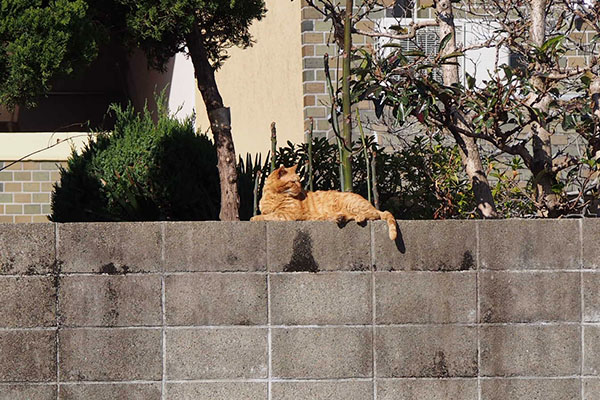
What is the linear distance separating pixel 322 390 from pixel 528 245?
4.43 feet

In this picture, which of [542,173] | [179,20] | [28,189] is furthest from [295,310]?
[28,189]

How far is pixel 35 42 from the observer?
539cm

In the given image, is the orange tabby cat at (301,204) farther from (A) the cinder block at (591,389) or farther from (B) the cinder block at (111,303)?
(A) the cinder block at (591,389)

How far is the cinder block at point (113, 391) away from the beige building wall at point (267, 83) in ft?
18.2

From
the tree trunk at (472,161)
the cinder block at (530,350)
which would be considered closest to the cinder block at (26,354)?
the cinder block at (530,350)

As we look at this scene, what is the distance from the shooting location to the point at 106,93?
17.6m

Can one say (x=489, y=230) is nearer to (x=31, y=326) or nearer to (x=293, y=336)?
(x=293, y=336)

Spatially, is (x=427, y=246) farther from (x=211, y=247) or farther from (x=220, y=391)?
(x=220, y=391)

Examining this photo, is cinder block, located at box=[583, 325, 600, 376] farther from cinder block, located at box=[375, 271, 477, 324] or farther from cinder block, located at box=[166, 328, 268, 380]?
cinder block, located at box=[166, 328, 268, 380]

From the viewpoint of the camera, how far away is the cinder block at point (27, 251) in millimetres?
5062

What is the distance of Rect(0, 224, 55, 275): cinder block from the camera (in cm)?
506

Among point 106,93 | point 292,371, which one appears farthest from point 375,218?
point 106,93

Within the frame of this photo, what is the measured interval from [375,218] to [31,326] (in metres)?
1.91

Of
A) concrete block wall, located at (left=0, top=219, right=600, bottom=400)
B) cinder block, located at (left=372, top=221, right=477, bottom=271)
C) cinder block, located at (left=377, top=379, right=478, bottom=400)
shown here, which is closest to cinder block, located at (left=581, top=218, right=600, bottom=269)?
concrete block wall, located at (left=0, top=219, right=600, bottom=400)
